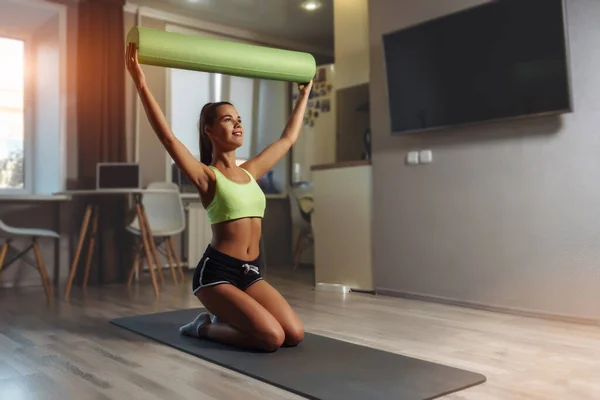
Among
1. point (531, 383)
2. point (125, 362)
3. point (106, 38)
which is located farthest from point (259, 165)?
point (106, 38)

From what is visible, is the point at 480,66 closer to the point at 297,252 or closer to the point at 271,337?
the point at 271,337

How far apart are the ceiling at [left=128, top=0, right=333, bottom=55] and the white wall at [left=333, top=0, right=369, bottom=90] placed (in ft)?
2.41

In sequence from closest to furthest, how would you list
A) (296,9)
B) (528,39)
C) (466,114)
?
(528,39) < (466,114) < (296,9)

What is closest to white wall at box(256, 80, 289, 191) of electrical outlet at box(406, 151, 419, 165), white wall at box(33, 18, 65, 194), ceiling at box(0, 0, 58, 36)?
white wall at box(33, 18, 65, 194)

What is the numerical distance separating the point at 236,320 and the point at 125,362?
44cm

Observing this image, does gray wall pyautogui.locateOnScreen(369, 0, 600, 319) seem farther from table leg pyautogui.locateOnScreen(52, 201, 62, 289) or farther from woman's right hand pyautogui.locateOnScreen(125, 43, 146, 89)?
table leg pyautogui.locateOnScreen(52, 201, 62, 289)

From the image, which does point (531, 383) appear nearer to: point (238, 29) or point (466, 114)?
point (466, 114)

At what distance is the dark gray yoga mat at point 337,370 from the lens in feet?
5.68

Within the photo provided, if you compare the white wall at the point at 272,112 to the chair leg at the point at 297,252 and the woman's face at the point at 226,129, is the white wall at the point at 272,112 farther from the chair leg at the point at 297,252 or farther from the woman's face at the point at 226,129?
the woman's face at the point at 226,129

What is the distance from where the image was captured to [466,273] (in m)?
3.32

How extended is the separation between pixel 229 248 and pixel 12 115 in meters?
3.36

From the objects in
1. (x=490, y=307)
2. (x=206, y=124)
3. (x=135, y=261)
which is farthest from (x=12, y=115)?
(x=490, y=307)

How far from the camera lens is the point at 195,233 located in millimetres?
5172

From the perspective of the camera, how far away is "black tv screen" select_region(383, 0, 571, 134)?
9.30 feet
